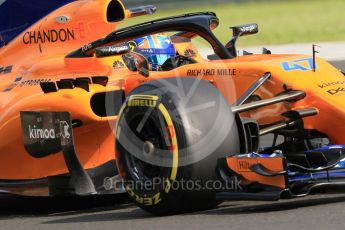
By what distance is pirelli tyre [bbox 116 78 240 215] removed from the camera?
5.77 m

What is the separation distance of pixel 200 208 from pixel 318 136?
115 centimetres

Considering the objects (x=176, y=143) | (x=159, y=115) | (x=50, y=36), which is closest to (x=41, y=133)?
(x=159, y=115)

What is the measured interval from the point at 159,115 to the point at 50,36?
250cm

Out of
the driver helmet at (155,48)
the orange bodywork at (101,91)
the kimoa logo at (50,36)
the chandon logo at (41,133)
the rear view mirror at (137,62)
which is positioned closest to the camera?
the orange bodywork at (101,91)

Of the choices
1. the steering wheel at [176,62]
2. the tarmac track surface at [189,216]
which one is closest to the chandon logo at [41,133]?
the tarmac track surface at [189,216]

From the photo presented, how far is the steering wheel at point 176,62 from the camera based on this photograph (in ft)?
24.1

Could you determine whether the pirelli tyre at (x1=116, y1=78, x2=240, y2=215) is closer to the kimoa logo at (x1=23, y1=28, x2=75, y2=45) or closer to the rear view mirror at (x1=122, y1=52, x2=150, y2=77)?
the rear view mirror at (x1=122, y1=52, x2=150, y2=77)

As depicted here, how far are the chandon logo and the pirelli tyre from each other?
78cm

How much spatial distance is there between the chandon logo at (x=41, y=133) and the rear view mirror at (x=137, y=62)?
80 centimetres

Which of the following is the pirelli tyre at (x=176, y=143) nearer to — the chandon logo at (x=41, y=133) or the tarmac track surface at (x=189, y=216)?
the tarmac track surface at (x=189, y=216)

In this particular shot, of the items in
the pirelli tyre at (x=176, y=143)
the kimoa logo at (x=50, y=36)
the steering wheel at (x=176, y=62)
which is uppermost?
the kimoa logo at (x=50, y=36)

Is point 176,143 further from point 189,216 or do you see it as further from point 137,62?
point 137,62

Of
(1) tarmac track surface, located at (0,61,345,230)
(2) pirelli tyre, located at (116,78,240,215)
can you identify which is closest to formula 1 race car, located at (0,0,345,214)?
(2) pirelli tyre, located at (116,78,240,215)

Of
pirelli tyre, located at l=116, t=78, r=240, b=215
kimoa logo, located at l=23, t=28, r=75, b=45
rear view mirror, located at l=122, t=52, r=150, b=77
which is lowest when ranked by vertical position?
pirelli tyre, located at l=116, t=78, r=240, b=215
